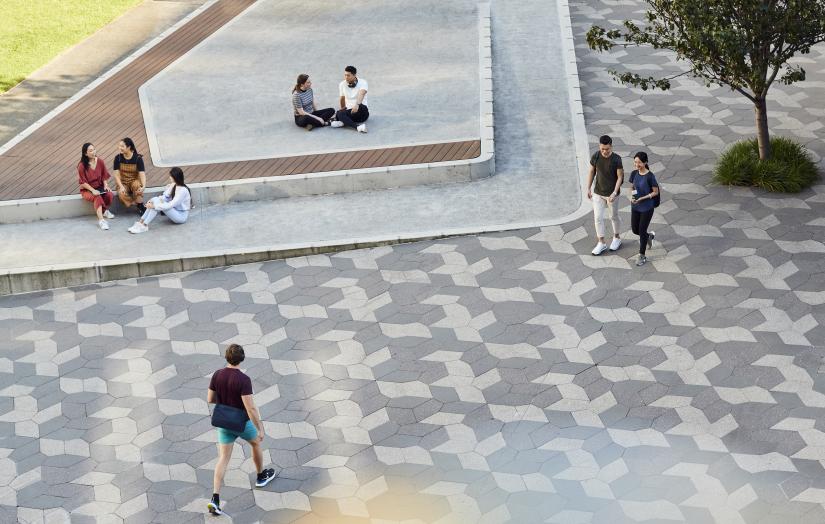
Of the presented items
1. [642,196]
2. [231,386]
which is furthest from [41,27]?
[231,386]

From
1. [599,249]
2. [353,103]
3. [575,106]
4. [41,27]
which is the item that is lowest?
[599,249]

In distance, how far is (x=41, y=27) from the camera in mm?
24562

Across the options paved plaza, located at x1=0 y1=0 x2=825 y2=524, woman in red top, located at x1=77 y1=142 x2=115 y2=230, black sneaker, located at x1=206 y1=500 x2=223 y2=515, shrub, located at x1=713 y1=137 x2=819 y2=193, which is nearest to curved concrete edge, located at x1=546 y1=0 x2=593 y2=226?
paved plaza, located at x1=0 y1=0 x2=825 y2=524

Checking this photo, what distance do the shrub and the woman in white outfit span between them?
7.75 meters

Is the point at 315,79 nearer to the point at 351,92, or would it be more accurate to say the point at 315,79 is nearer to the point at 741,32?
the point at 351,92

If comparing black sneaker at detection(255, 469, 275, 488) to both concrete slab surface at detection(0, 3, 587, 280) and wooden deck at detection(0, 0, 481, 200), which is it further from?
wooden deck at detection(0, 0, 481, 200)

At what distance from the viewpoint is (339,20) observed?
2380 centimetres

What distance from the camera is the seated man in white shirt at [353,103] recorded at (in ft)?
59.7

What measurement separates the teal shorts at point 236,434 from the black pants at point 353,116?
8575mm

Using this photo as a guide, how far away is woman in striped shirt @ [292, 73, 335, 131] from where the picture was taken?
60.2ft

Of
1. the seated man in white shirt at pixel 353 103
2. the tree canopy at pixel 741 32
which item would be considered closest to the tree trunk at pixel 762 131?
the tree canopy at pixel 741 32

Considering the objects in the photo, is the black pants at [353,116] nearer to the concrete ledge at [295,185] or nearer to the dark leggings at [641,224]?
the concrete ledge at [295,185]

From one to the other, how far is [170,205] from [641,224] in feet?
21.4

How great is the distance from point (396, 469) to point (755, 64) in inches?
308
